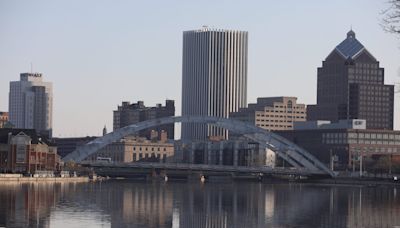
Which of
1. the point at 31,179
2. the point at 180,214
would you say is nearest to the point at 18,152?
the point at 31,179

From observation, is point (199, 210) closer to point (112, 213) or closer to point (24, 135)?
point (112, 213)

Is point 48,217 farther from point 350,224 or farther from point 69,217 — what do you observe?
point 350,224

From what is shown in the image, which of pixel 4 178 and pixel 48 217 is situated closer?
pixel 48 217

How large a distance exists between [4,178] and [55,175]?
2799 cm

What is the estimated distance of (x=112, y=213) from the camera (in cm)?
7725

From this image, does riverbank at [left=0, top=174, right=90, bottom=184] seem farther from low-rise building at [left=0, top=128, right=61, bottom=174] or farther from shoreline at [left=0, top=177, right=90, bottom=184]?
low-rise building at [left=0, top=128, right=61, bottom=174]

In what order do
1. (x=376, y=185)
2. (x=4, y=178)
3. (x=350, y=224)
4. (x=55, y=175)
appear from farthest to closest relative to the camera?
(x=376, y=185)
(x=55, y=175)
(x=4, y=178)
(x=350, y=224)

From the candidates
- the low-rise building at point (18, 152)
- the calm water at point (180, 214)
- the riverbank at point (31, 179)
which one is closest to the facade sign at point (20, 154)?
the low-rise building at point (18, 152)

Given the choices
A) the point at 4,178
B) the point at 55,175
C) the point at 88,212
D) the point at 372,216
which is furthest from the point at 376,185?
the point at 88,212

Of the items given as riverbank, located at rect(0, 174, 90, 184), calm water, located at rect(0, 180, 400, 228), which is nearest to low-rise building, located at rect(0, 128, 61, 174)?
riverbank, located at rect(0, 174, 90, 184)

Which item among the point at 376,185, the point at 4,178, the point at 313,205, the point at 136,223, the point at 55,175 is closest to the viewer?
the point at 136,223

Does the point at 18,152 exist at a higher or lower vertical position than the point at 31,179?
higher

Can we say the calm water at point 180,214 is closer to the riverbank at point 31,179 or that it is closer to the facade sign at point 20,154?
the riverbank at point 31,179

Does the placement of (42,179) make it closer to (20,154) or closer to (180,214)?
(20,154)
